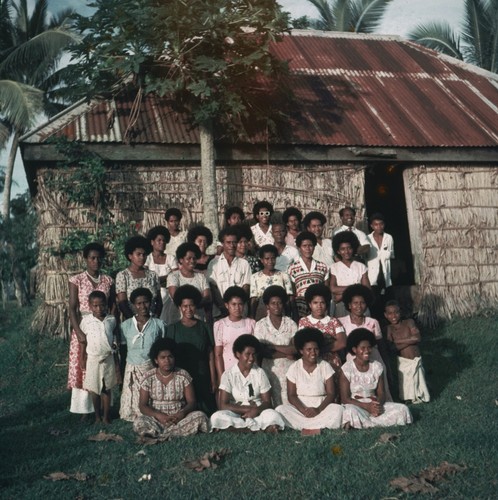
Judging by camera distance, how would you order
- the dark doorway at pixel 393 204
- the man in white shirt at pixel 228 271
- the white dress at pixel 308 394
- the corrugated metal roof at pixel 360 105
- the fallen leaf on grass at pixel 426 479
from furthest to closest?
the dark doorway at pixel 393 204 < the corrugated metal roof at pixel 360 105 < the man in white shirt at pixel 228 271 < the white dress at pixel 308 394 < the fallen leaf on grass at pixel 426 479

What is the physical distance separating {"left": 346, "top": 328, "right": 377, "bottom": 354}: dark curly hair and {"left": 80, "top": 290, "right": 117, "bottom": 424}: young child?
82.5 inches

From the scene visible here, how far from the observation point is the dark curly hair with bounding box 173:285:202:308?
5.57 m

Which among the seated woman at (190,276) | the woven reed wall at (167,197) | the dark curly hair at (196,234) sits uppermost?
the woven reed wall at (167,197)

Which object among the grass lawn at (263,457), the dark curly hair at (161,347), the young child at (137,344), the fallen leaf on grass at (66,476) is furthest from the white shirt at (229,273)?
the fallen leaf on grass at (66,476)

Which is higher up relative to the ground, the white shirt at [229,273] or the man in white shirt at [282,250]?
the man in white shirt at [282,250]

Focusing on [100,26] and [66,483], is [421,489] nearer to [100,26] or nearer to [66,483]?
[66,483]

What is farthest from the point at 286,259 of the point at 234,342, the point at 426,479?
the point at 426,479

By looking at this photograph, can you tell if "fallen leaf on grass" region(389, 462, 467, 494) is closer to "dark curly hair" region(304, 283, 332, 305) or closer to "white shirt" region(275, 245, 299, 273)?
"dark curly hair" region(304, 283, 332, 305)

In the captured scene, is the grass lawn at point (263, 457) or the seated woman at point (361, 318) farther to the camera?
the seated woman at point (361, 318)

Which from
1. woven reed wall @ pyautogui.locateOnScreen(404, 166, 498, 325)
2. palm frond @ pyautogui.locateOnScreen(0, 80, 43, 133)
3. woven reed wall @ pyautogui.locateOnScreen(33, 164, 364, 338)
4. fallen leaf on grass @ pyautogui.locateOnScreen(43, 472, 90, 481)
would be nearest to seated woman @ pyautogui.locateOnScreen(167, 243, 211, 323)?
woven reed wall @ pyautogui.locateOnScreen(33, 164, 364, 338)

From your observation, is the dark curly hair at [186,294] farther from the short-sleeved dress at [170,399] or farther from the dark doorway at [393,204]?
the dark doorway at [393,204]

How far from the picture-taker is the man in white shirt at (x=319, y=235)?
668 centimetres

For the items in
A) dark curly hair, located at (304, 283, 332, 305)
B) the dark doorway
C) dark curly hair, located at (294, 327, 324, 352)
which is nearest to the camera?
dark curly hair, located at (294, 327, 324, 352)

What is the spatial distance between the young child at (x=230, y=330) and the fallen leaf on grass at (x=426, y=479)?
2.17m
